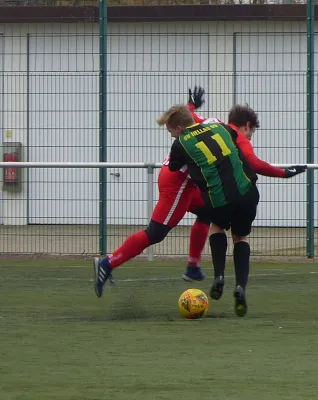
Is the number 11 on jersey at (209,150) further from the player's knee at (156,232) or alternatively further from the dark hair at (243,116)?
the player's knee at (156,232)

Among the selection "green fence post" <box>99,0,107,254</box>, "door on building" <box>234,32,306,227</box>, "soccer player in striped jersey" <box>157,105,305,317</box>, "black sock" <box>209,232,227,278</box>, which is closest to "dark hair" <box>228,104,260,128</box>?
"soccer player in striped jersey" <box>157,105,305,317</box>

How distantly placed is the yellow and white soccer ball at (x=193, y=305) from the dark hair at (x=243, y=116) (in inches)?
54.6

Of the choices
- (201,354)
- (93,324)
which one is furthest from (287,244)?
(201,354)

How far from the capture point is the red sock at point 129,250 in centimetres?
823

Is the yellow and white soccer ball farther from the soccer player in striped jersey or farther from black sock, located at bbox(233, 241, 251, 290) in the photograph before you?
black sock, located at bbox(233, 241, 251, 290)

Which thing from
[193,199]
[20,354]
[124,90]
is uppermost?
[124,90]

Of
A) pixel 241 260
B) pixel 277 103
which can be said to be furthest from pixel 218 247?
pixel 277 103

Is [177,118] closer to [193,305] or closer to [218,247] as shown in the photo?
[218,247]

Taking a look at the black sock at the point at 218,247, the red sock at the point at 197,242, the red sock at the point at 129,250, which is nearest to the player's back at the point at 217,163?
the black sock at the point at 218,247

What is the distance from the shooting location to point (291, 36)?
14.4 meters

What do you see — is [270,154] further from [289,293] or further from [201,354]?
[201,354]

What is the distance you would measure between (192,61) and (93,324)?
9134mm

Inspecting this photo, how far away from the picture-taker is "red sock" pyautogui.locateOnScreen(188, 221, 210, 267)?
9070 mm

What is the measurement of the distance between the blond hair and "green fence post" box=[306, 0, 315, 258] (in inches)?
213
